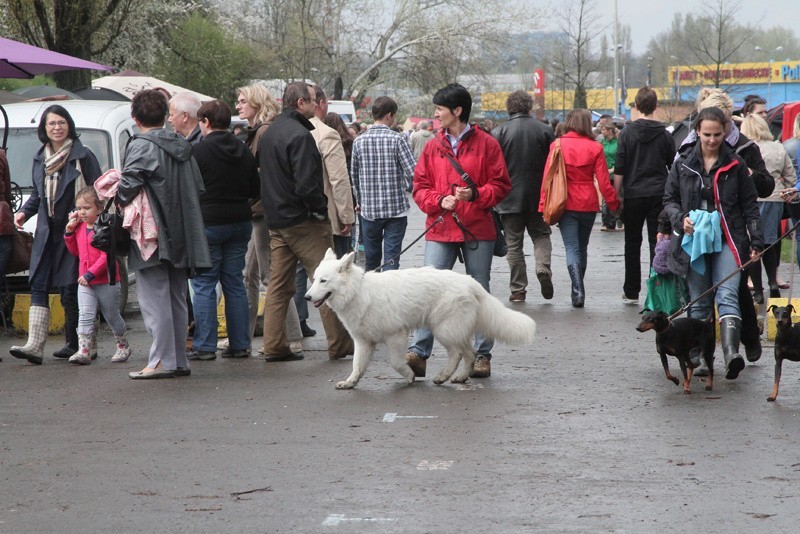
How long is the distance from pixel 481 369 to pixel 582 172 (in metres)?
4.34

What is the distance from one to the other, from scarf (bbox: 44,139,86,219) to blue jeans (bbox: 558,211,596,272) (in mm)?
5287

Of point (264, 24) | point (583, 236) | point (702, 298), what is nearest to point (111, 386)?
point (702, 298)

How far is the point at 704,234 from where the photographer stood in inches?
329

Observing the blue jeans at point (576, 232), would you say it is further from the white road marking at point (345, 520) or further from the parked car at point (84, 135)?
the white road marking at point (345, 520)

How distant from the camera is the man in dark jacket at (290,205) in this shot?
9320 millimetres

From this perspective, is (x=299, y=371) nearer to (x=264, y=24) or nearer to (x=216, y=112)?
(x=216, y=112)

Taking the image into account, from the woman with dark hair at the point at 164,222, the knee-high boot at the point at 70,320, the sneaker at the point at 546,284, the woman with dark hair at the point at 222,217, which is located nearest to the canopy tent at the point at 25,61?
the knee-high boot at the point at 70,320

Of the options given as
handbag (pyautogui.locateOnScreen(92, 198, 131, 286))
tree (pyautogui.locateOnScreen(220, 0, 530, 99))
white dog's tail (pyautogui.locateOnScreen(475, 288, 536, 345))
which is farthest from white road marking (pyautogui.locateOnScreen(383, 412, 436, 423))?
tree (pyautogui.locateOnScreen(220, 0, 530, 99))

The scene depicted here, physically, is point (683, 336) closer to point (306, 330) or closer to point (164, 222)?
point (164, 222)

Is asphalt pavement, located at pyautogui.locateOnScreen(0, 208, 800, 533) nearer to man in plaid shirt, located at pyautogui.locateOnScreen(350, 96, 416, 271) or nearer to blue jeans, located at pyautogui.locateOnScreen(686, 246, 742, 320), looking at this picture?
blue jeans, located at pyautogui.locateOnScreen(686, 246, 742, 320)

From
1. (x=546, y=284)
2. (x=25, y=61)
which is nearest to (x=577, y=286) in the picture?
(x=546, y=284)

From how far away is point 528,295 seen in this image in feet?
45.6

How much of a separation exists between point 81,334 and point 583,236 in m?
5.65

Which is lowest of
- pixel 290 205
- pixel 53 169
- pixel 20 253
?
pixel 20 253
